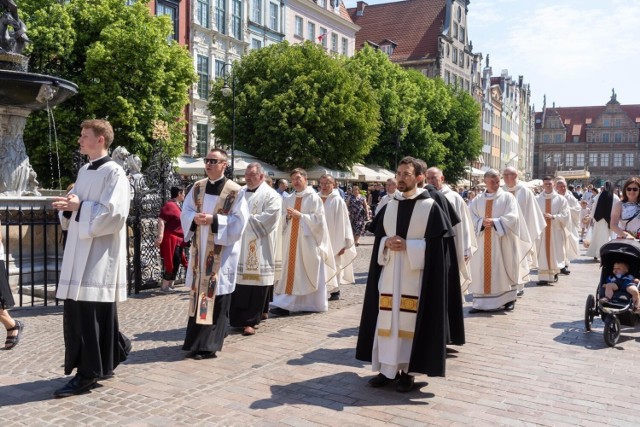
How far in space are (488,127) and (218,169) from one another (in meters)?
80.2

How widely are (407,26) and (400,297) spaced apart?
6440 centimetres

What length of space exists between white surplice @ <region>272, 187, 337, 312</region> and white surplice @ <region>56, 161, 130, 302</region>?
409cm

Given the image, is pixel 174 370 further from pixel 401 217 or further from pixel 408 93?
pixel 408 93

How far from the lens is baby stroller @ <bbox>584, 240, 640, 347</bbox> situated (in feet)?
25.0

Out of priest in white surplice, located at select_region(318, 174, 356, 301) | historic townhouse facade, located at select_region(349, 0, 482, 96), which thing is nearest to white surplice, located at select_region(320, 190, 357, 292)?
priest in white surplice, located at select_region(318, 174, 356, 301)

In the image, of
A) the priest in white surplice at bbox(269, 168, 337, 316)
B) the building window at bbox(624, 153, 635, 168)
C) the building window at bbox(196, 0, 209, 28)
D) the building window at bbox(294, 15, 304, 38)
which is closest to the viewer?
the priest in white surplice at bbox(269, 168, 337, 316)

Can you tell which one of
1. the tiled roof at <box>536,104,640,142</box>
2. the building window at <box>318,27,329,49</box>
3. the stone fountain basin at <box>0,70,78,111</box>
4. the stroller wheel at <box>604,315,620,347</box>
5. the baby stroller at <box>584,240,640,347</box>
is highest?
the tiled roof at <box>536,104,640,142</box>

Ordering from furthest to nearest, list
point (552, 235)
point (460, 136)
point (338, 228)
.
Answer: point (460, 136) → point (552, 235) → point (338, 228)

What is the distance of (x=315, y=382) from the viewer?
5.85 metres

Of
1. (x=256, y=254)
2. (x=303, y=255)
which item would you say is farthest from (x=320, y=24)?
(x=256, y=254)

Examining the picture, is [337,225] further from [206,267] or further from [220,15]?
[220,15]

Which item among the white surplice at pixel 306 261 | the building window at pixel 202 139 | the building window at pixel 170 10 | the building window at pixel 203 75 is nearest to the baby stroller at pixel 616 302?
the white surplice at pixel 306 261

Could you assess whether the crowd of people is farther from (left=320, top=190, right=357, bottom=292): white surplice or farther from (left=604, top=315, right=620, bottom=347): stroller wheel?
(left=604, top=315, right=620, bottom=347): stroller wheel

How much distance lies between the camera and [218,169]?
269 inches
